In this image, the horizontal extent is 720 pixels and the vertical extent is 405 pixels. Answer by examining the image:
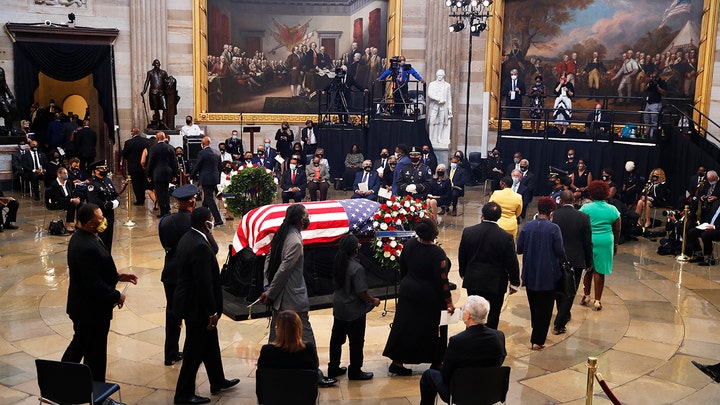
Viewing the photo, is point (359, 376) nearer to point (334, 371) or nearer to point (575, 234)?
point (334, 371)

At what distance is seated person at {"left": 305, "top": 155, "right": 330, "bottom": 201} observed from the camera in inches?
645

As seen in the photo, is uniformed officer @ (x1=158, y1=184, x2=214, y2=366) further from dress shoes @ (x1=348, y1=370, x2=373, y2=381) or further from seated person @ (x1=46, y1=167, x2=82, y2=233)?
seated person @ (x1=46, y1=167, x2=82, y2=233)

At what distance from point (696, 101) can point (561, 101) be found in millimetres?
3231

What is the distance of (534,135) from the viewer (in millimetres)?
19422

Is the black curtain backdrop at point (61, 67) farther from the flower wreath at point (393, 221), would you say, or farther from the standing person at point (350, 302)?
the standing person at point (350, 302)

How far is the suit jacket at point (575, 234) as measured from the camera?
8.55m

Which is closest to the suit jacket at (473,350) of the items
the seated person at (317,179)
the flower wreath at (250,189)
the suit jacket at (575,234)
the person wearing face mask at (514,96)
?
the suit jacket at (575,234)

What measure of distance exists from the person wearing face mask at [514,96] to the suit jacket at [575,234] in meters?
12.3

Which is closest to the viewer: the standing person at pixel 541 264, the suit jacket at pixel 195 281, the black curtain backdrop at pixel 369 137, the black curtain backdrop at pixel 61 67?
the suit jacket at pixel 195 281

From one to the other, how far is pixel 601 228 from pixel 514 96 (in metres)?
12.1

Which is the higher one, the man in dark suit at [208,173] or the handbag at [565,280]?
the man in dark suit at [208,173]

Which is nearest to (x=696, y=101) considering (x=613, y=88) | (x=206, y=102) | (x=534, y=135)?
(x=613, y=88)

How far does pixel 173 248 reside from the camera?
7.26 m

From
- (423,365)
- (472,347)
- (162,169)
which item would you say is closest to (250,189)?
(162,169)
